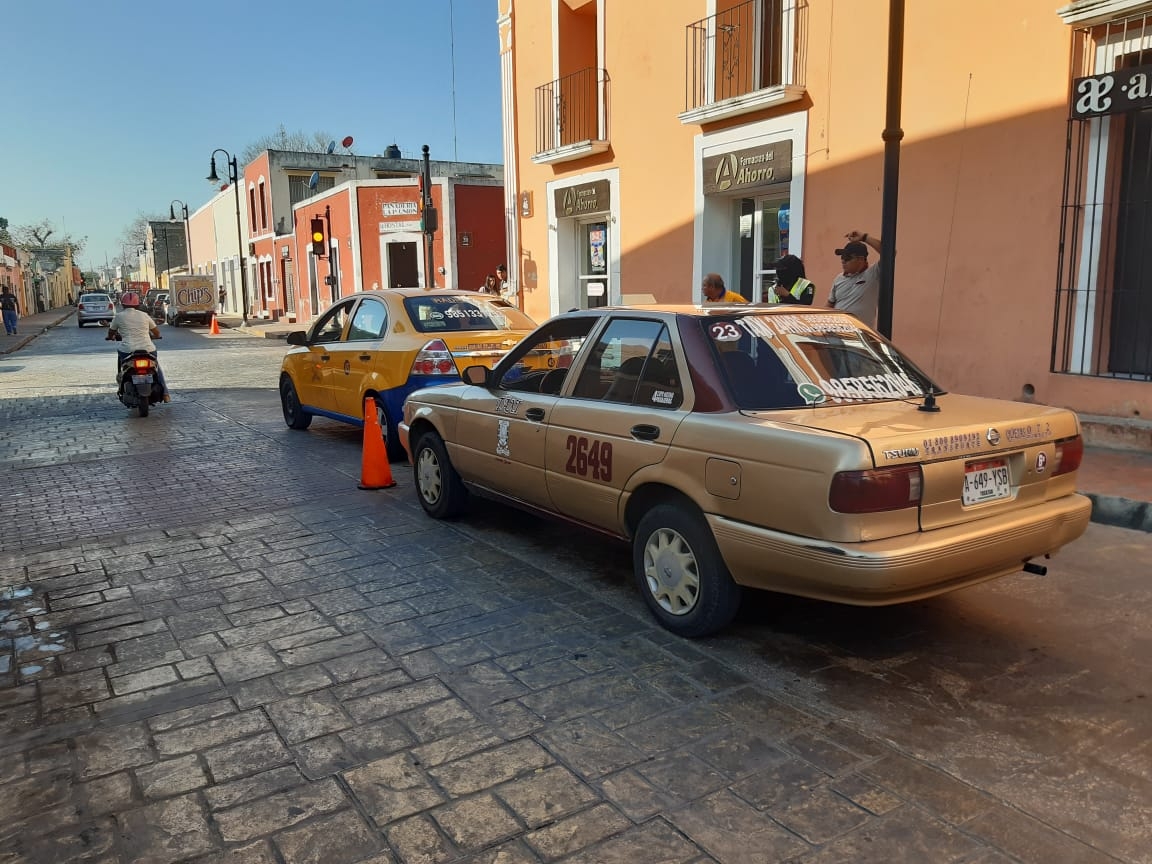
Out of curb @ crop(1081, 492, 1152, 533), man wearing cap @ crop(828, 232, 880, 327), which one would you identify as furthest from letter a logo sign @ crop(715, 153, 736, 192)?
curb @ crop(1081, 492, 1152, 533)

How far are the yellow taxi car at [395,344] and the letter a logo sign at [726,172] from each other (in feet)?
14.2

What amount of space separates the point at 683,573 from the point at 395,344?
4.77 m

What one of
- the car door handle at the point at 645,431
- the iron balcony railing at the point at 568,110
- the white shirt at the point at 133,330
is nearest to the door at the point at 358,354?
the white shirt at the point at 133,330

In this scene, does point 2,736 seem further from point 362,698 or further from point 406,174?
point 406,174

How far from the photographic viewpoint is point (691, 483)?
3971 millimetres

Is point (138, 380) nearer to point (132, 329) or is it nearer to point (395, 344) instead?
point (132, 329)

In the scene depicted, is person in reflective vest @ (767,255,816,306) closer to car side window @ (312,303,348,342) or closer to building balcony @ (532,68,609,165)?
car side window @ (312,303,348,342)

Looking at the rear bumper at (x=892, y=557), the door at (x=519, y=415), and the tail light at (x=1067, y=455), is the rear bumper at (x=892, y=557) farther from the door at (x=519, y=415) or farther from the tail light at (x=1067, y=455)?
the door at (x=519, y=415)

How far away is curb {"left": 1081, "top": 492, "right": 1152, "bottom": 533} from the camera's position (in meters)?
5.91

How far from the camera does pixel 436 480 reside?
6242 millimetres

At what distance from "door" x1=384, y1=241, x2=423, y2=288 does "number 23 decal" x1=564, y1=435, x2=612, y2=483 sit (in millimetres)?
26288

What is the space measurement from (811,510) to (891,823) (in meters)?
1.18

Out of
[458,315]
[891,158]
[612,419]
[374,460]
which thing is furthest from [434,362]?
[891,158]

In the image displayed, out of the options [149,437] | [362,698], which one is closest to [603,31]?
[149,437]
